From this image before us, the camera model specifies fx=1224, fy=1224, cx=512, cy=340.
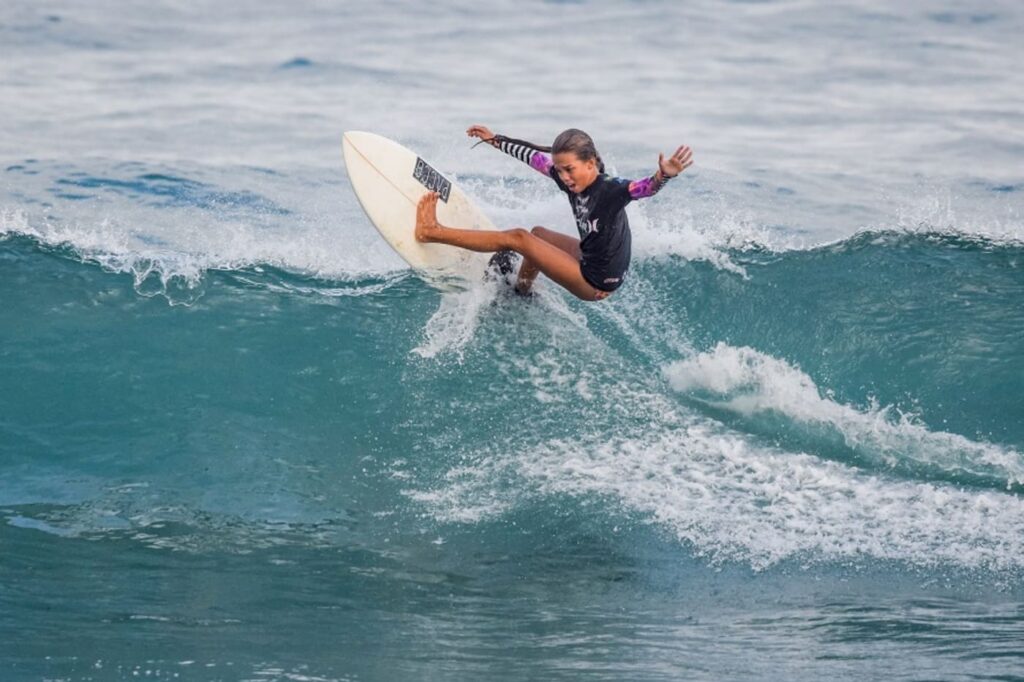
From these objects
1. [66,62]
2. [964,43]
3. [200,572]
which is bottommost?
[200,572]

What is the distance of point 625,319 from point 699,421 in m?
1.54

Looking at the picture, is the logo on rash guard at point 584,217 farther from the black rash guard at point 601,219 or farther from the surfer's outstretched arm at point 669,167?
the surfer's outstretched arm at point 669,167

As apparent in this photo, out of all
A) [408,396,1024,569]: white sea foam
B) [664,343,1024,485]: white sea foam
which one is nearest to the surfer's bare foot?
[408,396,1024,569]: white sea foam

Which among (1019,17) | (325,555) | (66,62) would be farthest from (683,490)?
(1019,17)

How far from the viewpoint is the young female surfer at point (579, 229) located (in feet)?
23.6

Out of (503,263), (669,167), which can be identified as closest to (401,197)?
(503,263)

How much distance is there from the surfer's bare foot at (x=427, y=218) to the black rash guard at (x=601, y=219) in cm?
75

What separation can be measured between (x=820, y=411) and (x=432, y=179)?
3.16 m

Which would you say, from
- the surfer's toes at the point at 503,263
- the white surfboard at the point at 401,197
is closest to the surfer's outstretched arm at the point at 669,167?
the surfer's toes at the point at 503,263

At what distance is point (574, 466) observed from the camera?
757 cm

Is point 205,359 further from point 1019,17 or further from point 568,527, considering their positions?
point 1019,17

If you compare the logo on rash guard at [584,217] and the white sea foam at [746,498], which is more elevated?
the logo on rash guard at [584,217]

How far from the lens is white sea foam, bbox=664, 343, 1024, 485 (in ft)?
26.1

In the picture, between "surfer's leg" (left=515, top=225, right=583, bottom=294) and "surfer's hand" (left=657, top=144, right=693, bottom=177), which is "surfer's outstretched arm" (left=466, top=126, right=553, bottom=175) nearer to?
"surfer's leg" (left=515, top=225, right=583, bottom=294)
